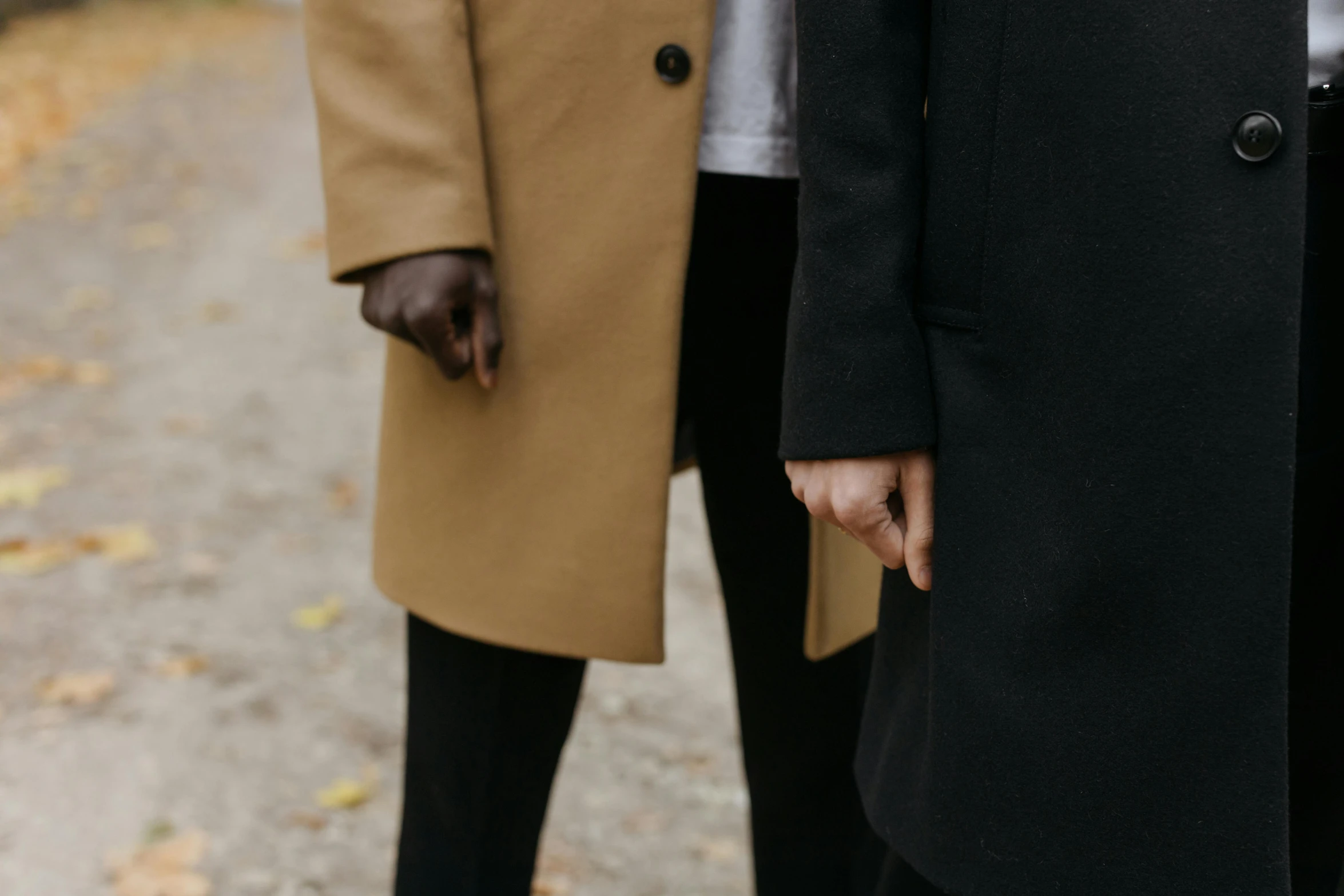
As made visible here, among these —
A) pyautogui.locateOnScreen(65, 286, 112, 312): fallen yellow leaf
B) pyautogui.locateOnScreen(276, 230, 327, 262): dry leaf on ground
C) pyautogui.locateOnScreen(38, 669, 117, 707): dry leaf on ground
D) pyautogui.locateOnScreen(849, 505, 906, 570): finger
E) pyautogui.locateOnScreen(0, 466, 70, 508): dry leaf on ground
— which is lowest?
pyautogui.locateOnScreen(38, 669, 117, 707): dry leaf on ground

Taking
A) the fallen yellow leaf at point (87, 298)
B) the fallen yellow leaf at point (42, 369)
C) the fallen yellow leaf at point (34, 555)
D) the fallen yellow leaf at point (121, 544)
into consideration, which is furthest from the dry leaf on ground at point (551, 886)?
the fallen yellow leaf at point (87, 298)

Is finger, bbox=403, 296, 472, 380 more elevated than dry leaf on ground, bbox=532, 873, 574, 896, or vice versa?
finger, bbox=403, 296, 472, 380

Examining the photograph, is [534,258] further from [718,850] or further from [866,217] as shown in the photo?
[718,850]

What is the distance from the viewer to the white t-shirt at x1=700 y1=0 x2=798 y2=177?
4.65 ft

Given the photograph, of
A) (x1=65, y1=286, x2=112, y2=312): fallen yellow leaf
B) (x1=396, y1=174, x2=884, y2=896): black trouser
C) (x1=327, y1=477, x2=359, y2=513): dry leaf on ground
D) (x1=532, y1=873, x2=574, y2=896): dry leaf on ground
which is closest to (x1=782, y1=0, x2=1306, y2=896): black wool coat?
(x1=396, y1=174, x2=884, y2=896): black trouser

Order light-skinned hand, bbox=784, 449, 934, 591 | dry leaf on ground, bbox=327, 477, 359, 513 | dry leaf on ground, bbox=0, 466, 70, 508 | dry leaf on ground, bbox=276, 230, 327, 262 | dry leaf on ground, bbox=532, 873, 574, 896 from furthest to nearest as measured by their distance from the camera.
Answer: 1. dry leaf on ground, bbox=276, 230, 327, 262
2. dry leaf on ground, bbox=327, 477, 359, 513
3. dry leaf on ground, bbox=0, 466, 70, 508
4. dry leaf on ground, bbox=532, 873, 574, 896
5. light-skinned hand, bbox=784, 449, 934, 591

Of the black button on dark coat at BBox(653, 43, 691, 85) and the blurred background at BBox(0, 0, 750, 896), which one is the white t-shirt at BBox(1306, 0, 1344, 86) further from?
the blurred background at BBox(0, 0, 750, 896)

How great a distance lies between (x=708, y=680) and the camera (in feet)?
10.8

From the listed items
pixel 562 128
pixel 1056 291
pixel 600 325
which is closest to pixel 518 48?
pixel 562 128

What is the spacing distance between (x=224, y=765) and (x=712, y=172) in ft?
6.32

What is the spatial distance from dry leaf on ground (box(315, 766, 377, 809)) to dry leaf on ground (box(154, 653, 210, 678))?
59 cm

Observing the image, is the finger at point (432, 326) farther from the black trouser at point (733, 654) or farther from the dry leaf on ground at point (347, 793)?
the dry leaf on ground at point (347, 793)

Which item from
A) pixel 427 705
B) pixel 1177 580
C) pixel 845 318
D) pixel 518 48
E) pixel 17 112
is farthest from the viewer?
pixel 17 112

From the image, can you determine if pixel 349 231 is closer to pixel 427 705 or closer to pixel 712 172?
pixel 712 172
